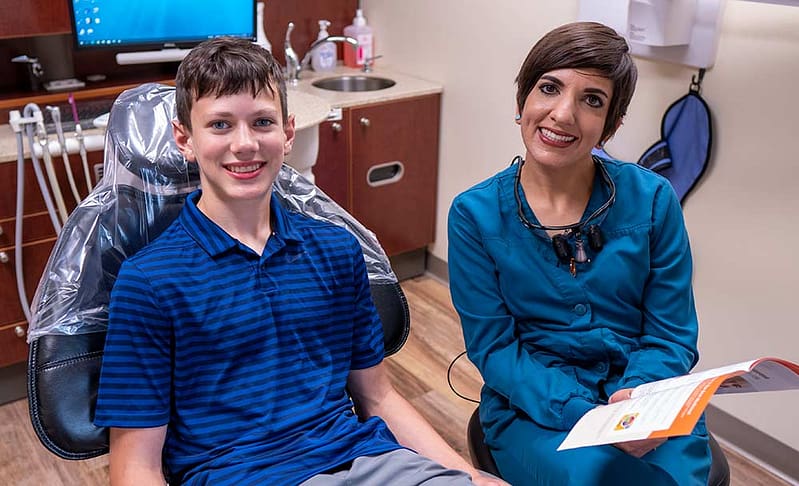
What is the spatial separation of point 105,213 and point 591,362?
2.77 ft

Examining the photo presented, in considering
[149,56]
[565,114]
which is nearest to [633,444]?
[565,114]

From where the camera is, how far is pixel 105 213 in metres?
1.19

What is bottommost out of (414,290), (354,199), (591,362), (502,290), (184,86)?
(414,290)

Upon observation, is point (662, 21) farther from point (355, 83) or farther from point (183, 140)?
point (355, 83)

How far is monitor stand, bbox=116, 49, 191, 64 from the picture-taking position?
2434mm

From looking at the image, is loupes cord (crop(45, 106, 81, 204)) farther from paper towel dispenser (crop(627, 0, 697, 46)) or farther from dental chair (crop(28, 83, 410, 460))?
paper towel dispenser (crop(627, 0, 697, 46))

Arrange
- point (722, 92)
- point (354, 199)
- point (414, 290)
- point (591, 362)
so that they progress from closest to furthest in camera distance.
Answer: point (591, 362) < point (722, 92) < point (354, 199) < point (414, 290)

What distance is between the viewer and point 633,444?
1207 millimetres

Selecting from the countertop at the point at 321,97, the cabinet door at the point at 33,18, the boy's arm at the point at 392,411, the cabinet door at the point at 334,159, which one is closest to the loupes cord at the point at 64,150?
the countertop at the point at 321,97

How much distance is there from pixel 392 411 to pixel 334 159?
5.00ft

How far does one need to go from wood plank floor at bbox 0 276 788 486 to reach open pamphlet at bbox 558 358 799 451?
3.52 feet

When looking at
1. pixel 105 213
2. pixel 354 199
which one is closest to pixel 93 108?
pixel 354 199

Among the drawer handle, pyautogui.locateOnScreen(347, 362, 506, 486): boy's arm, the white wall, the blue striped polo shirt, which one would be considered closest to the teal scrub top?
pyautogui.locateOnScreen(347, 362, 506, 486): boy's arm

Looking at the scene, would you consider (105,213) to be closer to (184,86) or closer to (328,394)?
(184,86)
